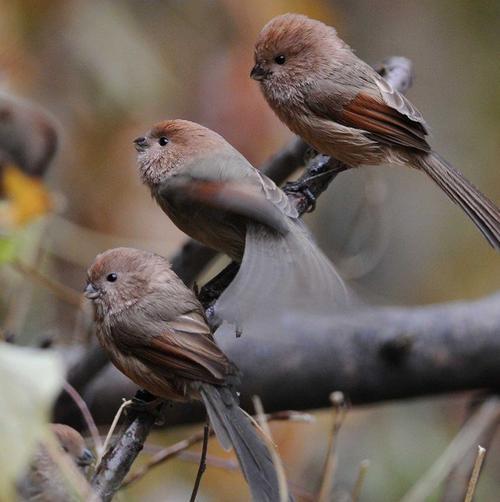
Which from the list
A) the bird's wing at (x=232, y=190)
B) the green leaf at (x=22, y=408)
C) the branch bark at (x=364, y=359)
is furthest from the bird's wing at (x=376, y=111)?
the green leaf at (x=22, y=408)

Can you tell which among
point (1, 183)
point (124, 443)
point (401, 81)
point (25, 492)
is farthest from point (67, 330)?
point (25, 492)

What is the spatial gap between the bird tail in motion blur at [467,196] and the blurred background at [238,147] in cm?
105

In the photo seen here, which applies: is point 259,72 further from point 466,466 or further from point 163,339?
point 466,466

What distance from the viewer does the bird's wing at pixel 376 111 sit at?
3.98 meters

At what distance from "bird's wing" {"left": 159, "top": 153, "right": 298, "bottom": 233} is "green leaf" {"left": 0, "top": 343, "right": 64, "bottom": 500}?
4.03 ft

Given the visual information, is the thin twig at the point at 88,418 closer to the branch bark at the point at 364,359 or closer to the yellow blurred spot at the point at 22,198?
the yellow blurred spot at the point at 22,198

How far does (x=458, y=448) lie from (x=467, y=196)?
3.33ft

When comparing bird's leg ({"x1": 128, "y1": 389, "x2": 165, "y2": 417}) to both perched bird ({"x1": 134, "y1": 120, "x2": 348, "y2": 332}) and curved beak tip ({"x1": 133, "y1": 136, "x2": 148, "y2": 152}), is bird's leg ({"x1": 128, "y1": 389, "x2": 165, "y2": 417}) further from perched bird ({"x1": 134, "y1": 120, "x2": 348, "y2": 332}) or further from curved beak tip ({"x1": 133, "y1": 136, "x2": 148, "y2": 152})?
curved beak tip ({"x1": 133, "y1": 136, "x2": 148, "y2": 152})

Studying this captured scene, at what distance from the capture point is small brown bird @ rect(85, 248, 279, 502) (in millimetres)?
2613

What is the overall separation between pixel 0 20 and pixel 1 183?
4.99 feet

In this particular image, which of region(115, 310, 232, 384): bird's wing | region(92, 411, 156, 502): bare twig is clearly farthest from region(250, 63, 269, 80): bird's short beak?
region(92, 411, 156, 502): bare twig

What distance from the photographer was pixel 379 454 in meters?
6.19

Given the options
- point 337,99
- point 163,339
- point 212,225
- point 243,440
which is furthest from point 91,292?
point 337,99

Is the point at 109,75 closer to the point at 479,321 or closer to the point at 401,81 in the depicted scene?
the point at 401,81
